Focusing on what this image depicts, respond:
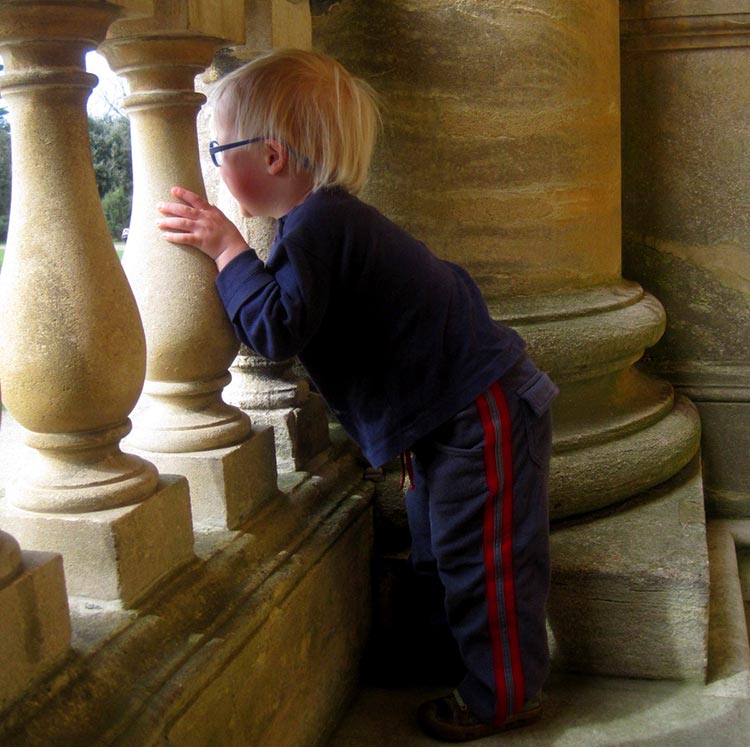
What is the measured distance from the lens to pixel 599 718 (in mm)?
1829

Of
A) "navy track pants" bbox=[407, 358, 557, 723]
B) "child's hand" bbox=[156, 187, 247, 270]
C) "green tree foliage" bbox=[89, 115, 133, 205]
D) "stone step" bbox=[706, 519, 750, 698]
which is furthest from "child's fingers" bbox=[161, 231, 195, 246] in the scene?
"stone step" bbox=[706, 519, 750, 698]

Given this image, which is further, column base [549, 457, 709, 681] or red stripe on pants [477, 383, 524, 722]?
column base [549, 457, 709, 681]

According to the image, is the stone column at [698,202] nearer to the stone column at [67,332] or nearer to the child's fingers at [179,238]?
the child's fingers at [179,238]

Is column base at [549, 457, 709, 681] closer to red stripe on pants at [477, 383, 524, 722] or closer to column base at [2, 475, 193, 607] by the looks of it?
red stripe on pants at [477, 383, 524, 722]

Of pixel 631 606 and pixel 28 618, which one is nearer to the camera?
pixel 28 618

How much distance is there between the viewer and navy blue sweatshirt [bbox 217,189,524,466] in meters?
1.47

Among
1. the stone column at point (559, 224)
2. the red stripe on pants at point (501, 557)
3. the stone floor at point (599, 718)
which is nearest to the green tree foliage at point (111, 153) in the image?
the stone column at point (559, 224)

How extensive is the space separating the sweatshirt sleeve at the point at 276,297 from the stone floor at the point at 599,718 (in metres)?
0.76

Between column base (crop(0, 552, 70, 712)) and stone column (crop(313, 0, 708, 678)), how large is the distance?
1075 mm

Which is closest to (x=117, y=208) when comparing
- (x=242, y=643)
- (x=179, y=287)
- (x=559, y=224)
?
(x=179, y=287)

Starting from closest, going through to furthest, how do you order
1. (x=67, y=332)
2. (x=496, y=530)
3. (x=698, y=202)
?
(x=67, y=332)
(x=496, y=530)
(x=698, y=202)

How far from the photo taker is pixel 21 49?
1159 millimetres

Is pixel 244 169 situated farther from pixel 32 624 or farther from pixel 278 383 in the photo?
pixel 32 624

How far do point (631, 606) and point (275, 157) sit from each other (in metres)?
1.09
